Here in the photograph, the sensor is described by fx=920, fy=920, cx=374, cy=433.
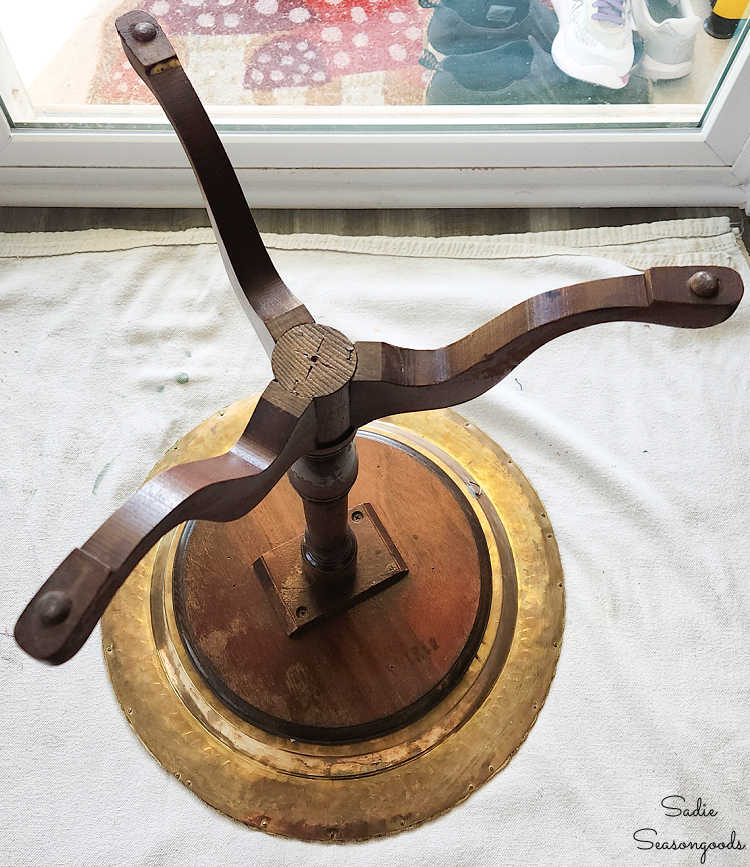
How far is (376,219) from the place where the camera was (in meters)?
1.07

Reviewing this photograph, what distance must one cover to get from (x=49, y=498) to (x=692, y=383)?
25.4 inches

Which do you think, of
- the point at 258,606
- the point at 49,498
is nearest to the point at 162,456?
the point at 49,498

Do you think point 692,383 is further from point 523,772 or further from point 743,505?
point 523,772

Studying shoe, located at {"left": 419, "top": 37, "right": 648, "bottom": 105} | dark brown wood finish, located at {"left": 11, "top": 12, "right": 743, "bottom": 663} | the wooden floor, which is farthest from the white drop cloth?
dark brown wood finish, located at {"left": 11, "top": 12, "right": 743, "bottom": 663}

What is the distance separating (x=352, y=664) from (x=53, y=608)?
362 millimetres

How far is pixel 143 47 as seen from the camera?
1.79 feet

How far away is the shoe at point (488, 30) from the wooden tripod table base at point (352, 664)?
528mm

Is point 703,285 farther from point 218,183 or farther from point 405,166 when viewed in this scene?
point 405,166

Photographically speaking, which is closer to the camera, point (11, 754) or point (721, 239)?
point (11, 754)

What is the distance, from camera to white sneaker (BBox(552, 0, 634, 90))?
3.28 feet

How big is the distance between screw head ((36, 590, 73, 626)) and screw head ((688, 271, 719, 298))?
0.33 meters

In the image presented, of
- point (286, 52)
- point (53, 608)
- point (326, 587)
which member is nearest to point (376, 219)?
point (286, 52)

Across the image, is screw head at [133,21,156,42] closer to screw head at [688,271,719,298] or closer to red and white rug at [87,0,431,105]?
screw head at [688,271,719,298]

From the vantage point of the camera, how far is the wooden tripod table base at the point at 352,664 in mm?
690
